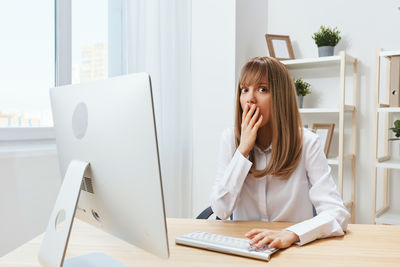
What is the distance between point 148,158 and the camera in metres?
0.66

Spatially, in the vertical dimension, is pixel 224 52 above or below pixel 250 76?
above

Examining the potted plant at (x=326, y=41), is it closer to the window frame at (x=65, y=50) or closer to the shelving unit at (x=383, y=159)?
the shelving unit at (x=383, y=159)

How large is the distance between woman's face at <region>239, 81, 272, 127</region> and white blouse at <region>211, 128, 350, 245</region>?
0.51 ft

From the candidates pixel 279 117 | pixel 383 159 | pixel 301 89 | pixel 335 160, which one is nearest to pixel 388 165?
pixel 383 159

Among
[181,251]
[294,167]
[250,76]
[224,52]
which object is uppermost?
[224,52]

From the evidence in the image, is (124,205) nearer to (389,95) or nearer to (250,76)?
(250,76)

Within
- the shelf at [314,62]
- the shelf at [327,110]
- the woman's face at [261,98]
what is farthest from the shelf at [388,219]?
the woman's face at [261,98]

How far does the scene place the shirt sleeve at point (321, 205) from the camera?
105 centimetres

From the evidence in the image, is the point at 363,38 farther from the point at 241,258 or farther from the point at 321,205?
the point at 241,258

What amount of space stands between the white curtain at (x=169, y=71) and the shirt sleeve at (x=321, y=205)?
124 centimetres

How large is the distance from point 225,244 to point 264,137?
2.12ft

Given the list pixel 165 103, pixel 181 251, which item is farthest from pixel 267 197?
pixel 165 103

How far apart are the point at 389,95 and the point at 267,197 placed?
1530 mm

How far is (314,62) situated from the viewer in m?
2.77
